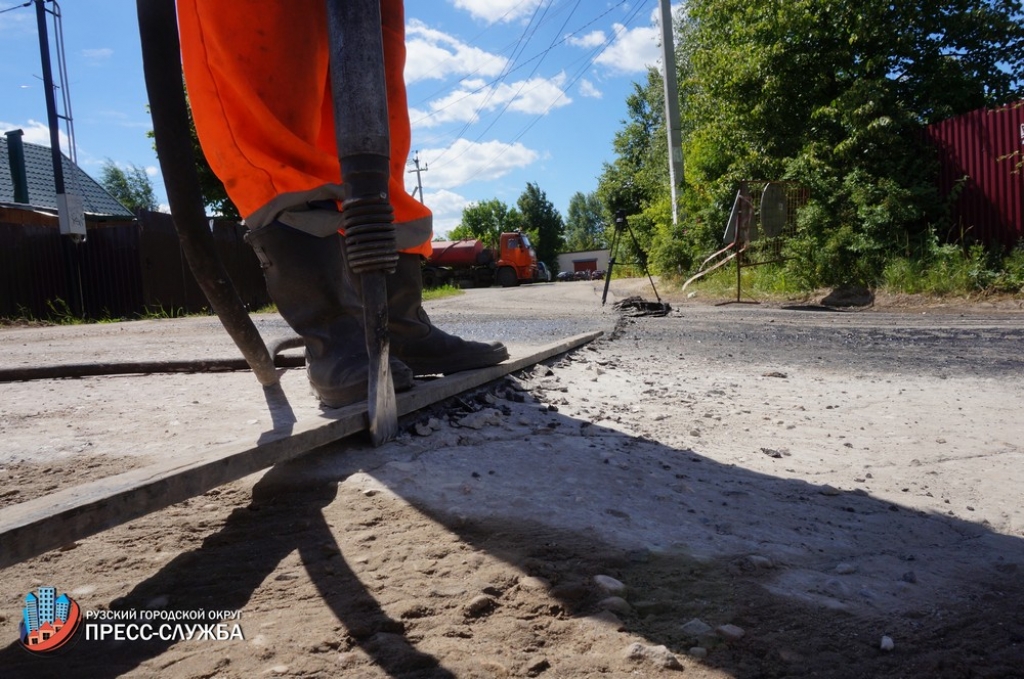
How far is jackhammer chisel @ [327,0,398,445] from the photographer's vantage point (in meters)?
1.36

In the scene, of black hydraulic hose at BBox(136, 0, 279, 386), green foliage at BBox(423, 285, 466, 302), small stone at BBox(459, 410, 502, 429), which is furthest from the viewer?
green foliage at BBox(423, 285, 466, 302)

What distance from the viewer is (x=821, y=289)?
9.93 meters

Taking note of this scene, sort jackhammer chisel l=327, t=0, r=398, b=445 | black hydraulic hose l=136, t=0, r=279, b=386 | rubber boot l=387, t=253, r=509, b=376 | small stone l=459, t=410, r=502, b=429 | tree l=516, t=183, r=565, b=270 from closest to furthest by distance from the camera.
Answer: jackhammer chisel l=327, t=0, r=398, b=445 → black hydraulic hose l=136, t=0, r=279, b=386 → small stone l=459, t=410, r=502, b=429 → rubber boot l=387, t=253, r=509, b=376 → tree l=516, t=183, r=565, b=270

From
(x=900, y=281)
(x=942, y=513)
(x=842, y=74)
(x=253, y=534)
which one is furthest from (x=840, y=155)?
(x=253, y=534)

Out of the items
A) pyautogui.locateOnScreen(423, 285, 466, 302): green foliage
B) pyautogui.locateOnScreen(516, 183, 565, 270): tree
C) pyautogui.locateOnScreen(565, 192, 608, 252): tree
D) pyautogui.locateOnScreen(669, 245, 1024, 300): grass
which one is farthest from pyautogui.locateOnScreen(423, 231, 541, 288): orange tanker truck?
pyautogui.locateOnScreen(565, 192, 608, 252): tree

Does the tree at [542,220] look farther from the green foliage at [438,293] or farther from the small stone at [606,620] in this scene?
the small stone at [606,620]

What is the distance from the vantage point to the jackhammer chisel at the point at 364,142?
1.36 metres

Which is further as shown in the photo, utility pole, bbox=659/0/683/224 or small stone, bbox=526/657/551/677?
utility pole, bbox=659/0/683/224

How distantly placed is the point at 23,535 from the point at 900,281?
9.81 meters

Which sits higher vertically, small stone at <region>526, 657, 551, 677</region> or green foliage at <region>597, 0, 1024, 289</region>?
green foliage at <region>597, 0, 1024, 289</region>

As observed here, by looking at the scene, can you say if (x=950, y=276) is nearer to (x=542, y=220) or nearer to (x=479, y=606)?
(x=479, y=606)

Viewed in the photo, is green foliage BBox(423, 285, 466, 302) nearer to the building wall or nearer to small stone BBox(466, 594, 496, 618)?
small stone BBox(466, 594, 496, 618)

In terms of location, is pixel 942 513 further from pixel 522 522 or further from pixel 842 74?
pixel 842 74

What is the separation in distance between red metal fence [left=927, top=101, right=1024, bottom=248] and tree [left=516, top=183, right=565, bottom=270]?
58029mm
